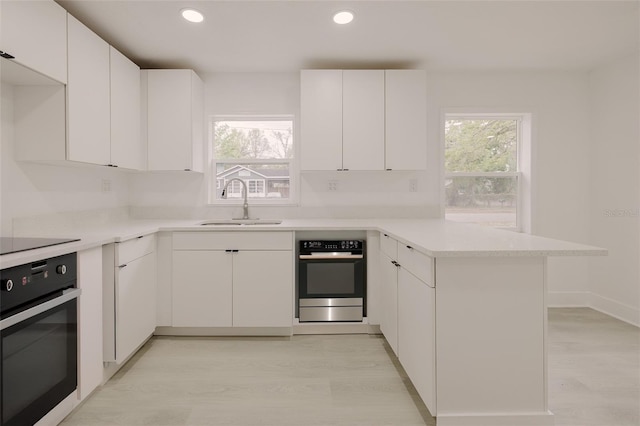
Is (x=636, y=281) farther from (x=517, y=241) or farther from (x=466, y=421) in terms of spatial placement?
(x=466, y=421)

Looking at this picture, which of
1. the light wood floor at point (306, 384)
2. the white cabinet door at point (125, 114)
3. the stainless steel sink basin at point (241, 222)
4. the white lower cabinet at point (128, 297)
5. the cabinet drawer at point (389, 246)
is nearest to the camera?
the light wood floor at point (306, 384)

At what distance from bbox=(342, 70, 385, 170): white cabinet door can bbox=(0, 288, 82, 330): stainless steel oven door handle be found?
216 cm

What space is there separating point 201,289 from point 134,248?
24.4 inches

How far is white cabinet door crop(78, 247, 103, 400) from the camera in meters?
1.86

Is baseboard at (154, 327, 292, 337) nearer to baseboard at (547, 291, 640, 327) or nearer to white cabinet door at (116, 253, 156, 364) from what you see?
white cabinet door at (116, 253, 156, 364)

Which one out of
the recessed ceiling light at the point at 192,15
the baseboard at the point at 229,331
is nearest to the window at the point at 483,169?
the baseboard at the point at 229,331

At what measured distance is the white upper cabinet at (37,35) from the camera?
5.59ft

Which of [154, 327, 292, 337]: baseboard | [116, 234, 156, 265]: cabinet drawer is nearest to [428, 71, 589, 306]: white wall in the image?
[154, 327, 292, 337]: baseboard

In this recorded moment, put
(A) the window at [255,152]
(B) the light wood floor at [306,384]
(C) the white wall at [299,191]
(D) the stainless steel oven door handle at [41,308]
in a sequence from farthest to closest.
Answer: (A) the window at [255,152] < (C) the white wall at [299,191] < (B) the light wood floor at [306,384] < (D) the stainless steel oven door handle at [41,308]

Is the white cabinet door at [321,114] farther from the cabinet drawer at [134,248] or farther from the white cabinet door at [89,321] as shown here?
the white cabinet door at [89,321]

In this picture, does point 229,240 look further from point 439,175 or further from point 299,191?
point 439,175

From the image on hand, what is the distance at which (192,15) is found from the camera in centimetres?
240

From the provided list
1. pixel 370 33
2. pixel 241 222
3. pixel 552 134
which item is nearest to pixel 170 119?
pixel 241 222

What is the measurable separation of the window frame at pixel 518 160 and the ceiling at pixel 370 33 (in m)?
0.45
